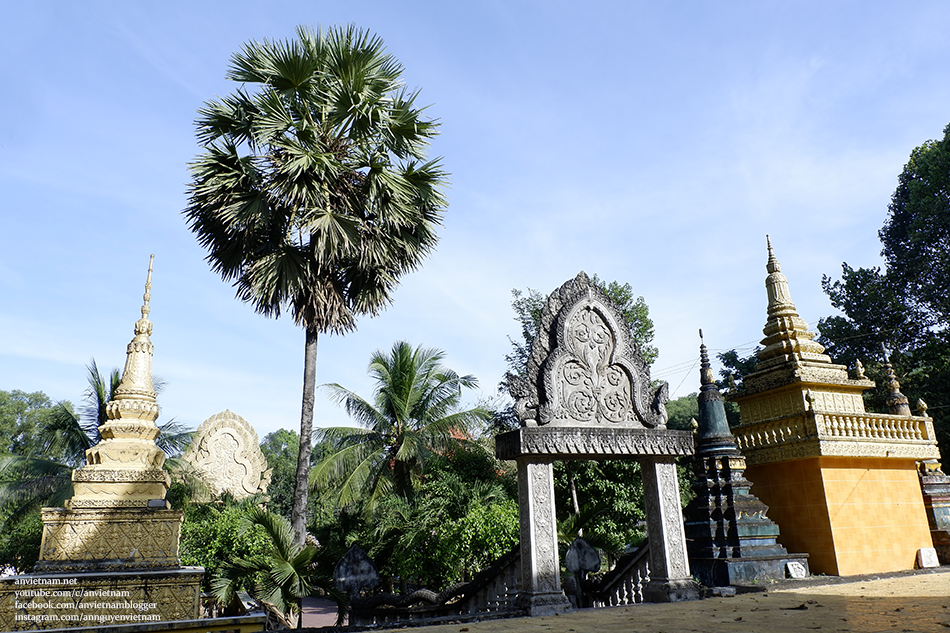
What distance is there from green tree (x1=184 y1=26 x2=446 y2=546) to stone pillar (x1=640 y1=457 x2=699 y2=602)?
7.70 meters

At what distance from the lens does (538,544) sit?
667 cm

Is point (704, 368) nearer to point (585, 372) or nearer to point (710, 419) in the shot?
point (710, 419)

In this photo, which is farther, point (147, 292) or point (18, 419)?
point (18, 419)

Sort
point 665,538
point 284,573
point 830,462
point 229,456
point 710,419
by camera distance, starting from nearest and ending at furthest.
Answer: point 665,538 < point 284,573 < point 710,419 < point 830,462 < point 229,456

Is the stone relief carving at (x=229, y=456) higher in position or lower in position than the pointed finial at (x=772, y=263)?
lower

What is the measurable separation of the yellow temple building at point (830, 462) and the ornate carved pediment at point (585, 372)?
691cm

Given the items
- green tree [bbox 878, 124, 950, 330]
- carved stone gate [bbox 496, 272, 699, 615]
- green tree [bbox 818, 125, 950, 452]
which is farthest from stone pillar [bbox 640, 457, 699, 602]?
green tree [bbox 878, 124, 950, 330]

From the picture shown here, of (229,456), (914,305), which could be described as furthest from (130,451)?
(914,305)

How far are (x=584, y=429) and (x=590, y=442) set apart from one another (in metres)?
0.16

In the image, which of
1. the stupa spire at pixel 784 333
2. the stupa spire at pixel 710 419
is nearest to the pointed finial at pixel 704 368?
the stupa spire at pixel 710 419

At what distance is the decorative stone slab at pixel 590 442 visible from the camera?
6812mm

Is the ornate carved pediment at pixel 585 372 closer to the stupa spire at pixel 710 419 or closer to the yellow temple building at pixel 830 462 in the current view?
the stupa spire at pixel 710 419

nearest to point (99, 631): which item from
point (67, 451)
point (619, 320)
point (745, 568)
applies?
point (619, 320)

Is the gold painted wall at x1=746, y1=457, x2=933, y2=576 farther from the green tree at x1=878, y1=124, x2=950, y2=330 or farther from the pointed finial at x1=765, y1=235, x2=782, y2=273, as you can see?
the green tree at x1=878, y1=124, x2=950, y2=330
